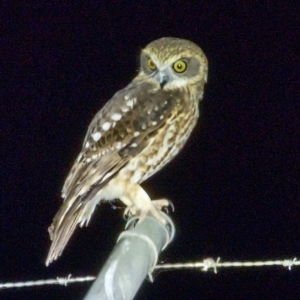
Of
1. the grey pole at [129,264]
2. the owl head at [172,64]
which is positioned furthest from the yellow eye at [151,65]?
the grey pole at [129,264]

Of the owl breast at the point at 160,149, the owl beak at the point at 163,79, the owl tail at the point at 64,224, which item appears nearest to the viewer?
the owl tail at the point at 64,224

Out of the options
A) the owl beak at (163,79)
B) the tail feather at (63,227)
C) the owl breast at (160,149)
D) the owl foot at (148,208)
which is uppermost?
the owl beak at (163,79)

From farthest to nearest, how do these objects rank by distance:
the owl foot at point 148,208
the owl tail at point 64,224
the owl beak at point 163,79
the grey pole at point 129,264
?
the owl beak at point 163,79 < the owl foot at point 148,208 < the owl tail at point 64,224 < the grey pole at point 129,264

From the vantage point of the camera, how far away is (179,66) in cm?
245

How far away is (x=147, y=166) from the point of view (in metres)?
2.25

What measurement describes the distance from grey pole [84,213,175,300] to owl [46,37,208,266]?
735 mm

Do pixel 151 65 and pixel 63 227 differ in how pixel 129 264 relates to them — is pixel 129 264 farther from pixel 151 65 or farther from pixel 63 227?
pixel 151 65

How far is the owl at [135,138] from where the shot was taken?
2135 mm

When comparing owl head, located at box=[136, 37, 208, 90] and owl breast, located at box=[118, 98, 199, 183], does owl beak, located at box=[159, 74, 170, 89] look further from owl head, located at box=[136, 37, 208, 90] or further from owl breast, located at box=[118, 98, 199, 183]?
owl breast, located at box=[118, 98, 199, 183]

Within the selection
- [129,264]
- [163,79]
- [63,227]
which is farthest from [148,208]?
[129,264]

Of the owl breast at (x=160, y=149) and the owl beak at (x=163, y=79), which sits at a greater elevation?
the owl beak at (x=163, y=79)

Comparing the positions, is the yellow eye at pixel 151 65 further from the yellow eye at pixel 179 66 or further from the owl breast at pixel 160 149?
the owl breast at pixel 160 149

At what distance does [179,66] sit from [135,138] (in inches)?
15.8

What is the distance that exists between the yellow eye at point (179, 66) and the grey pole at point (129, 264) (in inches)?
45.0
